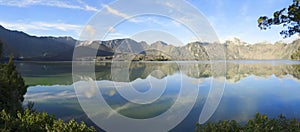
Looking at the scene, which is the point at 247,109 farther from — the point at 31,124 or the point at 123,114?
the point at 31,124

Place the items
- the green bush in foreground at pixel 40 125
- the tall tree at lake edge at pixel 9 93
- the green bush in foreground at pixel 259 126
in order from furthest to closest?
the tall tree at lake edge at pixel 9 93
the green bush in foreground at pixel 259 126
the green bush in foreground at pixel 40 125

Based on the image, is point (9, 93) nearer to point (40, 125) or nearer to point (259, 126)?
point (40, 125)

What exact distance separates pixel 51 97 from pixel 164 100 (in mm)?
12018

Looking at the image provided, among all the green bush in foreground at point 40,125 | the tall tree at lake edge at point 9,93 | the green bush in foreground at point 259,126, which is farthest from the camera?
the tall tree at lake edge at point 9,93

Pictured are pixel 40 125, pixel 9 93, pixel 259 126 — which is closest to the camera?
A: pixel 40 125

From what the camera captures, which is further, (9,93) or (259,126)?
(9,93)

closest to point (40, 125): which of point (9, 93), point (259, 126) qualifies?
point (259, 126)

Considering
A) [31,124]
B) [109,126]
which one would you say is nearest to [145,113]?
[109,126]

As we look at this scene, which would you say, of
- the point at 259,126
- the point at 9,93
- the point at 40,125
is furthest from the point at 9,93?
the point at 259,126

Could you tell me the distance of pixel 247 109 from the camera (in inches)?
749

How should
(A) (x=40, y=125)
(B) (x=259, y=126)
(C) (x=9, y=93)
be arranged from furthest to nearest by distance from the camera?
(C) (x=9, y=93) → (B) (x=259, y=126) → (A) (x=40, y=125)

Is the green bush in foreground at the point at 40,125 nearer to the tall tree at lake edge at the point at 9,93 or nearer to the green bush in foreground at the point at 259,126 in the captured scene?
the green bush in foreground at the point at 259,126

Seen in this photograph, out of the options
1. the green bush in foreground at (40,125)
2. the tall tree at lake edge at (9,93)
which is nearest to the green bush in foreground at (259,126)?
the green bush in foreground at (40,125)

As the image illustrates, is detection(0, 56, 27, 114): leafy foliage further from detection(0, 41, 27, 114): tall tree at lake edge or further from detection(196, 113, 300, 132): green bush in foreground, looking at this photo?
detection(196, 113, 300, 132): green bush in foreground
